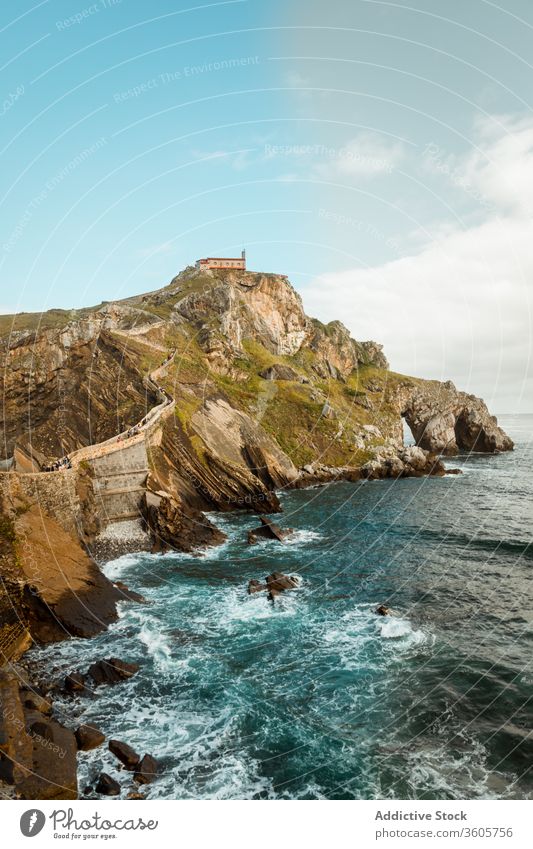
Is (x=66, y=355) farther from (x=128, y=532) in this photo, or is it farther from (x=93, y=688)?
(x=93, y=688)

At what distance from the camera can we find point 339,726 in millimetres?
17625

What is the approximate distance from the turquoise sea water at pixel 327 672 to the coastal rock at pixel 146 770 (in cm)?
35

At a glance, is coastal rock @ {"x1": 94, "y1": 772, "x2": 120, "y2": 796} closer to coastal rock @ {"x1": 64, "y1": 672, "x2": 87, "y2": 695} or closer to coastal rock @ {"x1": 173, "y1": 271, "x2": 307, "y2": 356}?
coastal rock @ {"x1": 64, "y1": 672, "x2": 87, "y2": 695}

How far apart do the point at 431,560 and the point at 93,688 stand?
27301 millimetres

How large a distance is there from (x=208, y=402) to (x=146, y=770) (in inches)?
2149

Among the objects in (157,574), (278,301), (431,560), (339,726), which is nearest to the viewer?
(339,726)

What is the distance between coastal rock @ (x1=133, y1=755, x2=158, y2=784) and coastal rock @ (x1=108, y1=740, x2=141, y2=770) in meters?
0.27

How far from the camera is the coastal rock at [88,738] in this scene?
16.1 m

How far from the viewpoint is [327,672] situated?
69.5 ft

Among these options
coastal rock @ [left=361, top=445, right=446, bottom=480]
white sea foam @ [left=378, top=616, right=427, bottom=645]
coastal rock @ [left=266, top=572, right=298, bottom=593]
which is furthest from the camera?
coastal rock @ [left=361, top=445, right=446, bottom=480]

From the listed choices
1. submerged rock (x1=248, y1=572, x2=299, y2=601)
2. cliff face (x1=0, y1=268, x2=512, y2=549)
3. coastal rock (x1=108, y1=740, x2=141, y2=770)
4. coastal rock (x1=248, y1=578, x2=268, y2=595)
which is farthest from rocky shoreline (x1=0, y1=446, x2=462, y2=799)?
cliff face (x1=0, y1=268, x2=512, y2=549)

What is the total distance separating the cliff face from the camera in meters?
48.7

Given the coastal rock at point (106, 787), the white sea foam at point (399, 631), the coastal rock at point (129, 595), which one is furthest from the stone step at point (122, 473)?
the coastal rock at point (106, 787)
